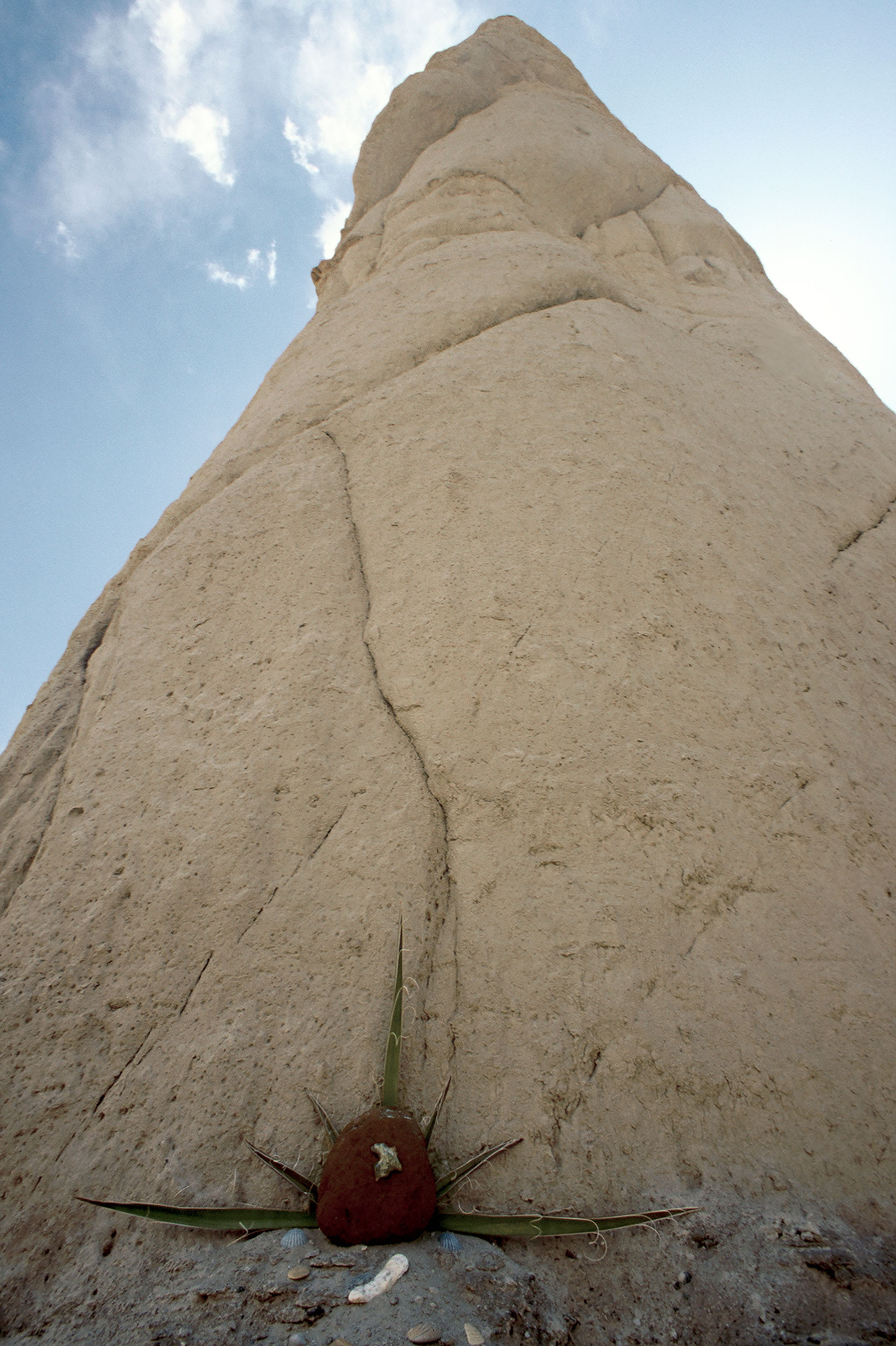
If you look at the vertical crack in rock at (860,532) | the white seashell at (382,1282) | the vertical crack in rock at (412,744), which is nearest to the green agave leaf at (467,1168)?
the white seashell at (382,1282)

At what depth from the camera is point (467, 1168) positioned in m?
0.97

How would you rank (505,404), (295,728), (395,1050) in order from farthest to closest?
(505,404) → (295,728) → (395,1050)

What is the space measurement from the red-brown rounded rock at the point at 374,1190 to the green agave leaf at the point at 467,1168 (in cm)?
2

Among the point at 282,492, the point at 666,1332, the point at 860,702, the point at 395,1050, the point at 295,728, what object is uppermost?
the point at 282,492

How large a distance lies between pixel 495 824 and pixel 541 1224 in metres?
0.58

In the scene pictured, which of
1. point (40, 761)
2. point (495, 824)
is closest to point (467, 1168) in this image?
point (495, 824)

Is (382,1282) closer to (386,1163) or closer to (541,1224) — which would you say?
(386,1163)

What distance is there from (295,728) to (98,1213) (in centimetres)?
79

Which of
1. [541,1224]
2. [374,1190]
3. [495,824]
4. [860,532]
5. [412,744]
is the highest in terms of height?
[860,532]

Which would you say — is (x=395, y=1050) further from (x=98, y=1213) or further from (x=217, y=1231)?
(x=98, y=1213)

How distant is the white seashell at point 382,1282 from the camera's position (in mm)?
792

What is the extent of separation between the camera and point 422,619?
1.54 metres

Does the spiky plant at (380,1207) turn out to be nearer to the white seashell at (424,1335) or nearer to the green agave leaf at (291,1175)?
the green agave leaf at (291,1175)

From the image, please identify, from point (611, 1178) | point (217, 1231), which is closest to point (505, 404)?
point (611, 1178)
